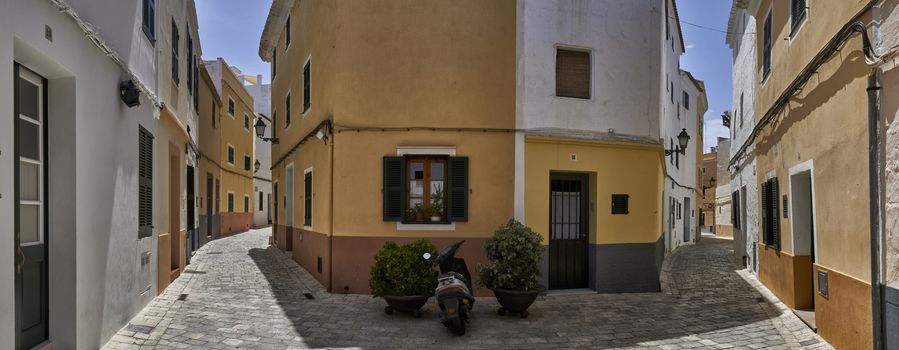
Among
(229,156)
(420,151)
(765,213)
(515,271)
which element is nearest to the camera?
(515,271)

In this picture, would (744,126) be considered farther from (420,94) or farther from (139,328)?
(139,328)

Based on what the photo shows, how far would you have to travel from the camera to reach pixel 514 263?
326 inches

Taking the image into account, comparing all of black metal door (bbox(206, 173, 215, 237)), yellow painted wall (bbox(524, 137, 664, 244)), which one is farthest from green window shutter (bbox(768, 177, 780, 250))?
black metal door (bbox(206, 173, 215, 237))

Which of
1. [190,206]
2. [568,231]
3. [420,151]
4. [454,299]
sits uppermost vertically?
[420,151]

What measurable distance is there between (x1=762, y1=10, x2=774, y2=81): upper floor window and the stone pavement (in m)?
4.30

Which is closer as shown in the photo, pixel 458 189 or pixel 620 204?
pixel 458 189

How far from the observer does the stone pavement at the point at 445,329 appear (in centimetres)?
689

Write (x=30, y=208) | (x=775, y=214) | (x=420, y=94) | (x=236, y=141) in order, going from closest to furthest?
(x=30, y=208) → (x=775, y=214) → (x=420, y=94) → (x=236, y=141)

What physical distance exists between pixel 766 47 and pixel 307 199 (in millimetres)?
10259

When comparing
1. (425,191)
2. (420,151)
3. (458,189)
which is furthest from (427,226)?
(420,151)

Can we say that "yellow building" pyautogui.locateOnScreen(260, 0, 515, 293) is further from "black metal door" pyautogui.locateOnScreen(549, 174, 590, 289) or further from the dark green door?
the dark green door

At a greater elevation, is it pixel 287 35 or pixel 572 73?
pixel 287 35

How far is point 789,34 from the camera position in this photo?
8.65m

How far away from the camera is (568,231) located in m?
10.7
